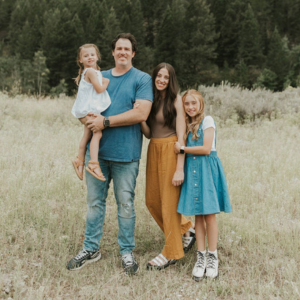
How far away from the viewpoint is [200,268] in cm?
328

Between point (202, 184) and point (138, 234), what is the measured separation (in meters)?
1.34

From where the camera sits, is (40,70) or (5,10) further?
(5,10)

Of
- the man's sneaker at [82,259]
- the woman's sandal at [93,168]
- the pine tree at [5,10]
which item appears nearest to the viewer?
the woman's sandal at [93,168]

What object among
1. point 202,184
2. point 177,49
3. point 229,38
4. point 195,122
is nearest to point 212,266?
point 202,184

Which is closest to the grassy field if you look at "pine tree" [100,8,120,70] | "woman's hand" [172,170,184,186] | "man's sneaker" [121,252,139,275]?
"man's sneaker" [121,252,139,275]

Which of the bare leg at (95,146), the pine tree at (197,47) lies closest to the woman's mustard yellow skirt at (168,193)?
the bare leg at (95,146)

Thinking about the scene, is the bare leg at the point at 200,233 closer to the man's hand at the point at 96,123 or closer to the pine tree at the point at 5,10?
the man's hand at the point at 96,123

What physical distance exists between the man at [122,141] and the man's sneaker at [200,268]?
588mm

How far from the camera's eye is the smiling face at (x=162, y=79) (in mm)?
3357

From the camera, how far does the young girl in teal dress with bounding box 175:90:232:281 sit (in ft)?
10.6

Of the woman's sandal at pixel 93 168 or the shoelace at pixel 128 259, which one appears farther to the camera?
the shoelace at pixel 128 259

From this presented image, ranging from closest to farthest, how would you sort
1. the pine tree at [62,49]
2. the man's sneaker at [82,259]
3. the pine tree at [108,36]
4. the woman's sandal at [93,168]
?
the woman's sandal at [93,168]
the man's sneaker at [82,259]
the pine tree at [108,36]
the pine tree at [62,49]

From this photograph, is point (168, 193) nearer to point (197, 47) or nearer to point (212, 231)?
point (212, 231)

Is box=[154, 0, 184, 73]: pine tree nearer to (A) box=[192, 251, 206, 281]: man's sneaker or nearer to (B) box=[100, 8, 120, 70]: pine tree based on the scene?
(B) box=[100, 8, 120, 70]: pine tree
